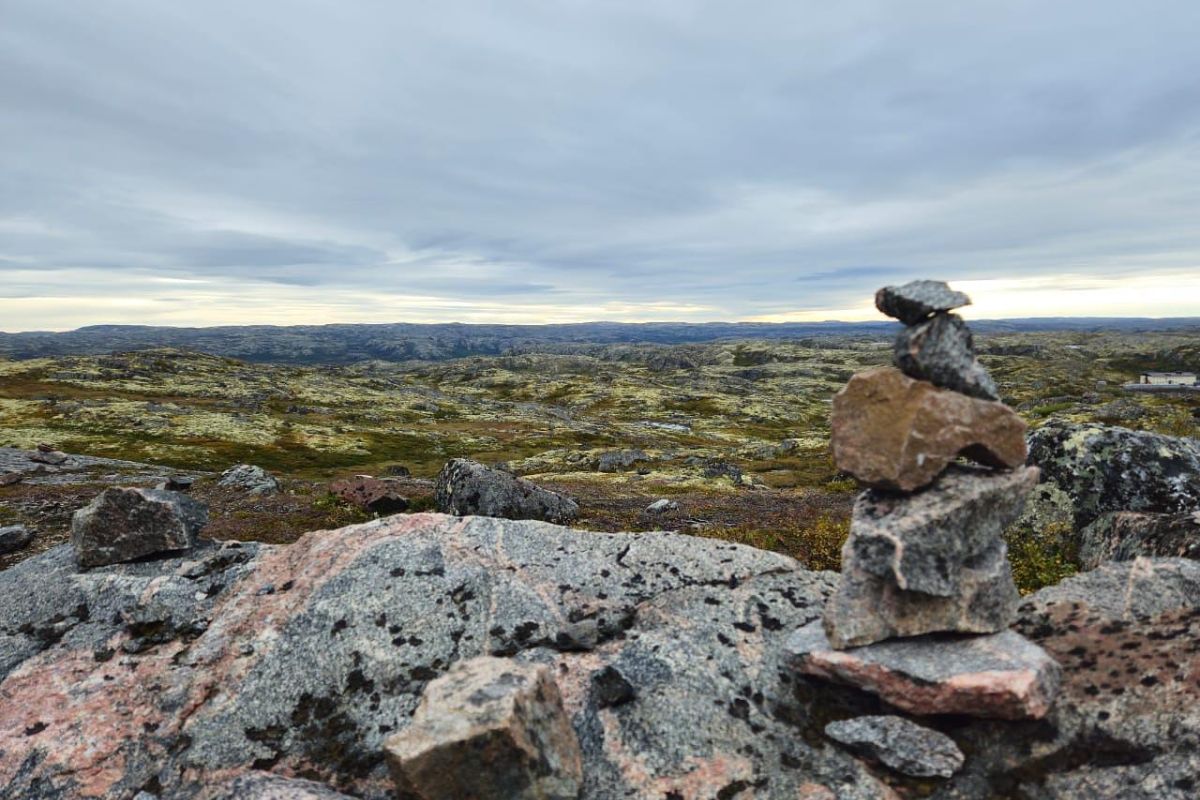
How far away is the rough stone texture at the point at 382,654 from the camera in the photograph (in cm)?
1139

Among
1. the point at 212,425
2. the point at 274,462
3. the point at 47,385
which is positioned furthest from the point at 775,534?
the point at 47,385

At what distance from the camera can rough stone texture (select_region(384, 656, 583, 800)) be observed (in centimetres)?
952

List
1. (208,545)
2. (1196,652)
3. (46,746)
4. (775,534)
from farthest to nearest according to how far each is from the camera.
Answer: (775,534) < (208,545) < (46,746) < (1196,652)

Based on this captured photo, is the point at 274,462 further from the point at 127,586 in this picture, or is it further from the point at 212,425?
the point at 127,586

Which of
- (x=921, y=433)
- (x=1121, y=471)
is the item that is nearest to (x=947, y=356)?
(x=921, y=433)

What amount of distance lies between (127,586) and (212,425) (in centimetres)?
9899

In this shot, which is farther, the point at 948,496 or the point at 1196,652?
the point at 948,496

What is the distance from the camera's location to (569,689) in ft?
42.0

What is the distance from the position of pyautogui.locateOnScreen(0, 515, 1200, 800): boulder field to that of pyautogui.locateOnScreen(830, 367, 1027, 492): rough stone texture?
431cm

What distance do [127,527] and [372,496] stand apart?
13.7 metres

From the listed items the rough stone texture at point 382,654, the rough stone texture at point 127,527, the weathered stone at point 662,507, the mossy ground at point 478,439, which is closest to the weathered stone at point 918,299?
the rough stone texture at point 382,654

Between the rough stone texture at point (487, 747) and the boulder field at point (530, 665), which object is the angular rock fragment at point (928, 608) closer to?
the boulder field at point (530, 665)

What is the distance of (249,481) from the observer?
154 ft

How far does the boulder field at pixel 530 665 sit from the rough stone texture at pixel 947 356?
5683mm
